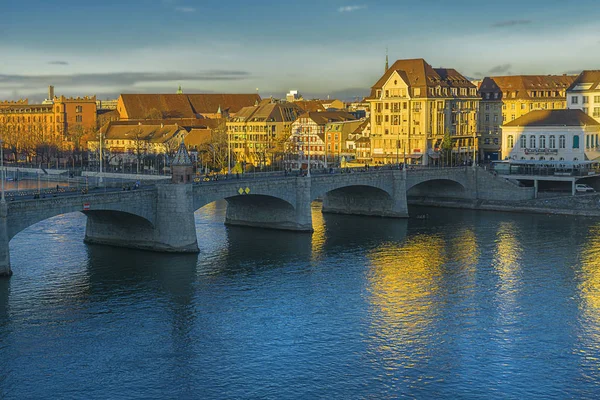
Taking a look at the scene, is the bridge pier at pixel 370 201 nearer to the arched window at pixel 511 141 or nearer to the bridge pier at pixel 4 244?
the arched window at pixel 511 141

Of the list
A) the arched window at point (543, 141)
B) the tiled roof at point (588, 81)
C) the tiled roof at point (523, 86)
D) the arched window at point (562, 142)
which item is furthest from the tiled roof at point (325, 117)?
the arched window at point (562, 142)

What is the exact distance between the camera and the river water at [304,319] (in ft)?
157

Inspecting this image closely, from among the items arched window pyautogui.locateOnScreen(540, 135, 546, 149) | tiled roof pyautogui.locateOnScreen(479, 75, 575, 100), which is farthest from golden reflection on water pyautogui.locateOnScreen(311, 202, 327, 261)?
tiled roof pyautogui.locateOnScreen(479, 75, 575, 100)

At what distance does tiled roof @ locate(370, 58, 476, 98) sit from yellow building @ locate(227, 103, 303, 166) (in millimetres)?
28515

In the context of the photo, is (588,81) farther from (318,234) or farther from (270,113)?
(318,234)

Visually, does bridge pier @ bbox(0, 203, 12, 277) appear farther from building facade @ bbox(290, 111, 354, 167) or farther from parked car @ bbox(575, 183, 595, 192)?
building facade @ bbox(290, 111, 354, 167)

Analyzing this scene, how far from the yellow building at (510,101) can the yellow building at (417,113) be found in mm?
14285

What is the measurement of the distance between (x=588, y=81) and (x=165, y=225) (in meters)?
99.2

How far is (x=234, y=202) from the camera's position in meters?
104

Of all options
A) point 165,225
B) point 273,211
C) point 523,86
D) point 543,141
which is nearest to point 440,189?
point 543,141

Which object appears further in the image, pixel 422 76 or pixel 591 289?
pixel 422 76

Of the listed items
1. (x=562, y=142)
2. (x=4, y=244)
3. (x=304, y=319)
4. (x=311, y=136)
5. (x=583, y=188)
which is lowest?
(x=304, y=319)

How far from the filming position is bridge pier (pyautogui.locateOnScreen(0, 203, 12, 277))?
6731cm

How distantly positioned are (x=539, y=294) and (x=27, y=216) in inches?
1636
